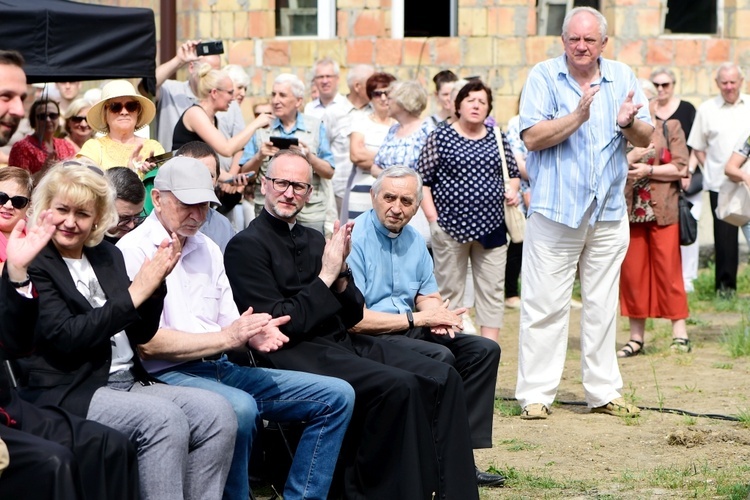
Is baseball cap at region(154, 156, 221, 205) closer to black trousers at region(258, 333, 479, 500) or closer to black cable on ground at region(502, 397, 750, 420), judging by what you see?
black trousers at region(258, 333, 479, 500)

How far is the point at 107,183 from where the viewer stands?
480 cm

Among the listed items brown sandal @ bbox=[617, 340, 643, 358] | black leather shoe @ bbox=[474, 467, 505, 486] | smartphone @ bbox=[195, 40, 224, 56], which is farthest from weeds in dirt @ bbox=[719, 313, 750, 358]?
smartphone @ bbox=[195, 40, 224, 56]

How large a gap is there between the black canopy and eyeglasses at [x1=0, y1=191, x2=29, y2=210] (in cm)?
226

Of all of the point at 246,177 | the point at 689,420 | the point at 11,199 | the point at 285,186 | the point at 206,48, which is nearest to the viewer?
the point at 11,199

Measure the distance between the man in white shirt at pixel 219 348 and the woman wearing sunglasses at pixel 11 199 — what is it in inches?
17.0

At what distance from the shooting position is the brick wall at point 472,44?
13.2 meters

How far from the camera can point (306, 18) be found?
45.0 ft

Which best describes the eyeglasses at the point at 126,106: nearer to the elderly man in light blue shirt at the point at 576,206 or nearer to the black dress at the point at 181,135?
the black dress at the point at 181,135

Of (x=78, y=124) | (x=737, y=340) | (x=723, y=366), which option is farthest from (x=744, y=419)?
(x=78, y=124)

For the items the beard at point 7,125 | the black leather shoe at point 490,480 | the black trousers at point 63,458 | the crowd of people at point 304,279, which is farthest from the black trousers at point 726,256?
the black trousers at point 63,458

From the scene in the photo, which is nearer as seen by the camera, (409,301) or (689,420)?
Answer: (409,301)

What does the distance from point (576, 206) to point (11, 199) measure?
3.17 m

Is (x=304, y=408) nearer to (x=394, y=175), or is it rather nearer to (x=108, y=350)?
(x=108, y=350)

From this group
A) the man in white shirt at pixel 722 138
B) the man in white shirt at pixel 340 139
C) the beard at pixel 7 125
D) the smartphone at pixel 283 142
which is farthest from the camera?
the man in white shirt at pixel 722 138
